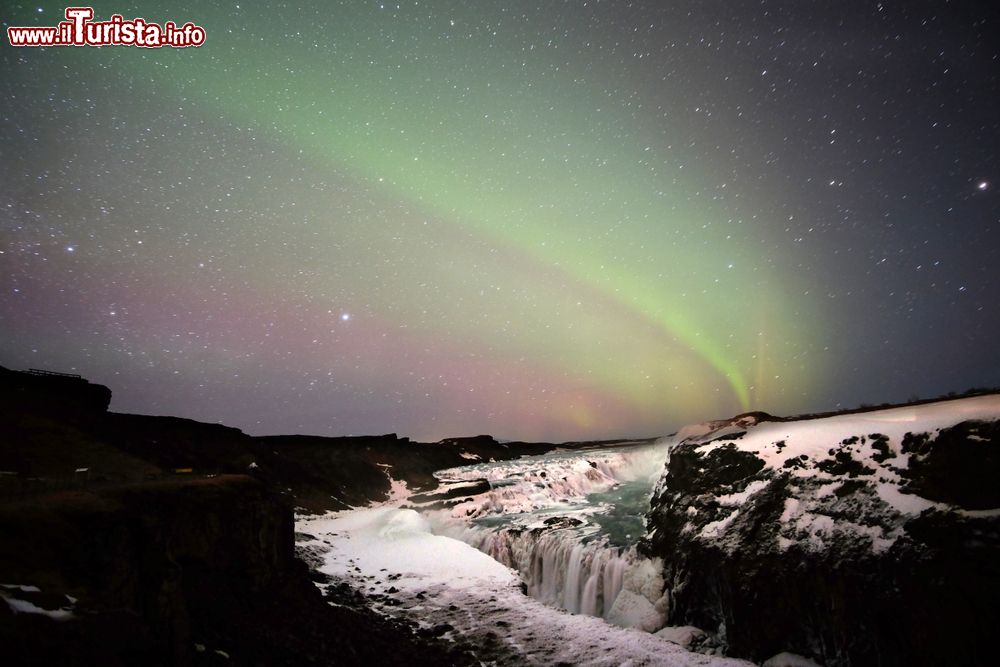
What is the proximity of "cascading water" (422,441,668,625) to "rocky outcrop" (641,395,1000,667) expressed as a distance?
11.8 feet

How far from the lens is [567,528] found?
92.0 feet

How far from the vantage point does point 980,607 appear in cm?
1063

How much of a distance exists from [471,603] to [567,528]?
9.04 meters

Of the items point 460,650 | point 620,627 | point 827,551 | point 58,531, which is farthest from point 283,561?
point 827,551

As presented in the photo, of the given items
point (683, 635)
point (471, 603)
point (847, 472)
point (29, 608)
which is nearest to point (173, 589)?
point (29, 608)

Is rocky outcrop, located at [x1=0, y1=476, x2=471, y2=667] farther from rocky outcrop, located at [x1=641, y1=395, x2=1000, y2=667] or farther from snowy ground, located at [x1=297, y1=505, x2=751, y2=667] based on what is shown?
rocky outcrop, located at [x1=641, y1=395, x2=1000, y2=667]

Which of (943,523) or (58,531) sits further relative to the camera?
(943,523)

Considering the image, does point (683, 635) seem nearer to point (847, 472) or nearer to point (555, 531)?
point (847, 472)

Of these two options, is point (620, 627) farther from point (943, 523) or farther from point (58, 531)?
point (58, 531)

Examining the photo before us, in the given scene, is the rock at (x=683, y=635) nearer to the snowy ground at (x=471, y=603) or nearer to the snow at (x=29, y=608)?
the snowy ground at (x=471, y=603)

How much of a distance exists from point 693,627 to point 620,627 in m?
2.80

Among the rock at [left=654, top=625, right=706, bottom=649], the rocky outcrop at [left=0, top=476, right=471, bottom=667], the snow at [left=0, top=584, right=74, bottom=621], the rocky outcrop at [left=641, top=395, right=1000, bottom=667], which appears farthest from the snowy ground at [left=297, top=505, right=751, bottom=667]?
the snow at [left=0, top=584, right=74, bottom=621]

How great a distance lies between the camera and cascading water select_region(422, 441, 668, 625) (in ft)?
68.0

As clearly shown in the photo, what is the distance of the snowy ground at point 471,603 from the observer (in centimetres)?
1546
